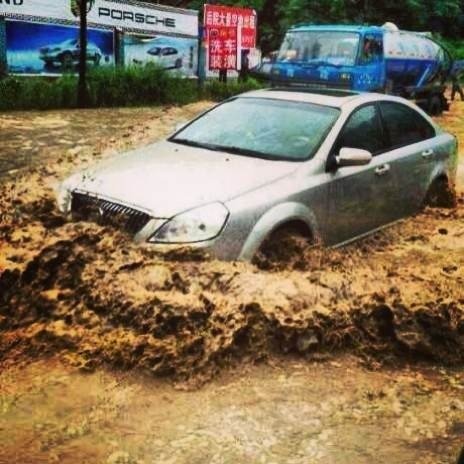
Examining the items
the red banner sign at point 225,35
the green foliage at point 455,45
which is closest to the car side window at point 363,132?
the red banner sign at point 225,35

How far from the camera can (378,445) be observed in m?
3.22

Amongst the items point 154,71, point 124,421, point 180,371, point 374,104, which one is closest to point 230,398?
point 180,371

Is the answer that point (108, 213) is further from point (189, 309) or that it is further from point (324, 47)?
point (324, 47)

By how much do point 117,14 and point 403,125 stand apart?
565 inches

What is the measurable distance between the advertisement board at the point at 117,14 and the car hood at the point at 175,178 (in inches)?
500

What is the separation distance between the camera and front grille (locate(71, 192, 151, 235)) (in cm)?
445

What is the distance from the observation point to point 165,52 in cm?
2080

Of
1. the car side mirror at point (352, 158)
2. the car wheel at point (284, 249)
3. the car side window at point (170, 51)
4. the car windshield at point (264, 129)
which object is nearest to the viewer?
the car wheel at point (284, 249)

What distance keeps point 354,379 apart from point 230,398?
2.45 feet

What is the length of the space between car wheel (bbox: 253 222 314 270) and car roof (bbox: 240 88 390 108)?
4.35 feet

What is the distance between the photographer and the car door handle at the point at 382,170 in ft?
18.9

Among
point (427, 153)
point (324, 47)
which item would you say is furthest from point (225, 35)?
point (427, 153)

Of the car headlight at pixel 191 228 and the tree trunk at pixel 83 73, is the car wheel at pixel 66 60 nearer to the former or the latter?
the tree trunk at pixel 83 73

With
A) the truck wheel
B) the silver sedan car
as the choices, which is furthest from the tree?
the truck wheel
